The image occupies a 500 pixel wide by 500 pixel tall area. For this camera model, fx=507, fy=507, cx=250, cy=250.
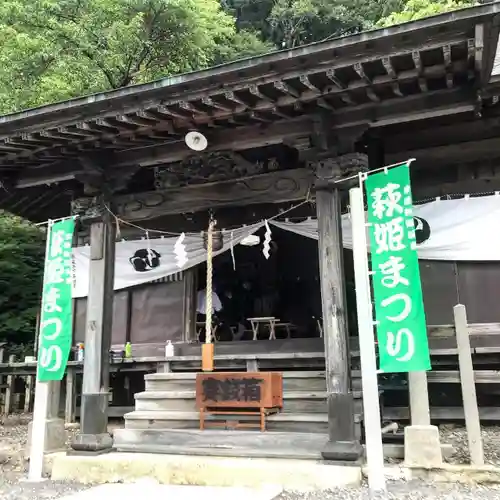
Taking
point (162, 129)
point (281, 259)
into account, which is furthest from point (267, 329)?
point (162, 129)

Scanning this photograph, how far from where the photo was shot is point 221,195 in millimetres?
6691

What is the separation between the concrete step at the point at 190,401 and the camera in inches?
247

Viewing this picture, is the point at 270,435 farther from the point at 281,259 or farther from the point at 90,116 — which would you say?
the point at 281,259

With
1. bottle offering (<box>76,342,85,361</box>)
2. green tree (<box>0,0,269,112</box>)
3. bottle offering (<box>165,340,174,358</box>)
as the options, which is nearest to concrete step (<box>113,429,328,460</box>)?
bottle offering (<box>165,340,174,358</box>)

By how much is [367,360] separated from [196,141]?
3.24 m

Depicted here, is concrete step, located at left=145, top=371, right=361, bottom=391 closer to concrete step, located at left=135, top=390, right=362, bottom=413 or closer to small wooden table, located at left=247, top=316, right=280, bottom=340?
concrete step, located at left=135, top=390, right=362, bottom=413

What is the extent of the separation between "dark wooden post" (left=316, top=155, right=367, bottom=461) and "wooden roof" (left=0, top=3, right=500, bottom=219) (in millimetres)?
595

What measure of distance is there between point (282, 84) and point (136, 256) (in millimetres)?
5255

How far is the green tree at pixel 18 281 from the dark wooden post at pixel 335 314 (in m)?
10.9

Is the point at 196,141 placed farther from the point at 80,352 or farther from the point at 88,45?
the point at 88,45

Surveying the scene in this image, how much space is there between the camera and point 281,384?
6.33 m

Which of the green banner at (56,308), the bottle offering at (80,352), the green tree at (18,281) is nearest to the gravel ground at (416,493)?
the green banner at (56,308)

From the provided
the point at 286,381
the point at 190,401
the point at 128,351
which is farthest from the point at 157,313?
the point at 286,381

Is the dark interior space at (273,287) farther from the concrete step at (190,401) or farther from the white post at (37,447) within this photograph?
the white post at (37,447)
